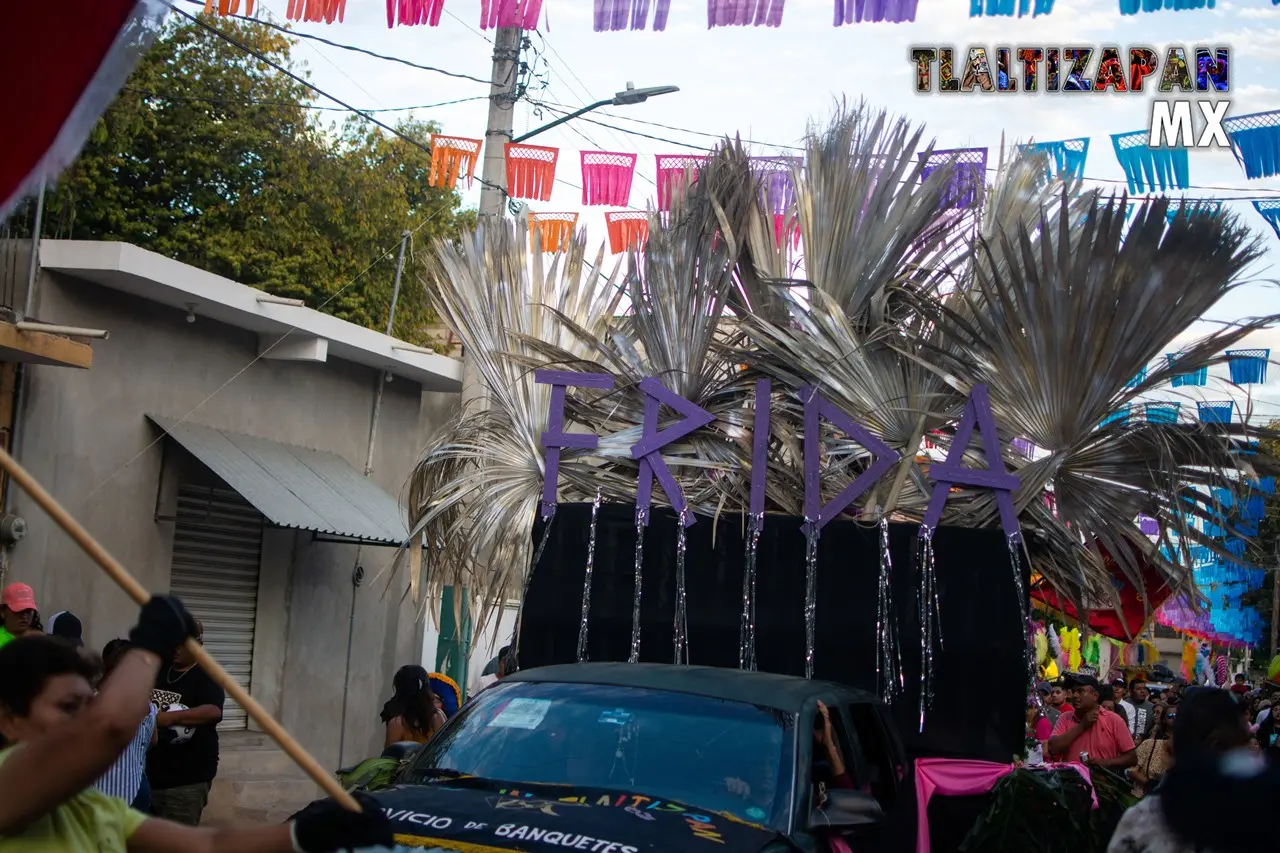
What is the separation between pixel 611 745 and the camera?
5781mm

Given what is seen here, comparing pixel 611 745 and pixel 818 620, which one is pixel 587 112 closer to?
pixel 818 620

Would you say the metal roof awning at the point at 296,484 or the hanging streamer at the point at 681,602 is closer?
the hanging streamer at the point at 681,602

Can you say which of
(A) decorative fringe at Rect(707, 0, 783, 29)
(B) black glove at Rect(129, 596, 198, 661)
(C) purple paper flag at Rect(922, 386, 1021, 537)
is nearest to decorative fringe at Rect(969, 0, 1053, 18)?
(A) decorative fringe at Rect(707, 0, 783, 29)

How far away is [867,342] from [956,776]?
2.77 metres

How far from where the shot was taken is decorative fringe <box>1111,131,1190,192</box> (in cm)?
1341

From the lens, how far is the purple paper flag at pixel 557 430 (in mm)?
9447

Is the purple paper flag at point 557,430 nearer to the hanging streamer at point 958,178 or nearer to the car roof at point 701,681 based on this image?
the hanging streamer at point 958,178

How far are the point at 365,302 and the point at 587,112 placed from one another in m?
14.1

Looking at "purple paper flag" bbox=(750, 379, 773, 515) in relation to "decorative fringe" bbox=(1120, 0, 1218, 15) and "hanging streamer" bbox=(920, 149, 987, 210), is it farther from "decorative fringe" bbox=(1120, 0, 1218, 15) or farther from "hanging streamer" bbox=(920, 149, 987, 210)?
"decorative fringe" bbox=(1120, 0, 1218, 15)

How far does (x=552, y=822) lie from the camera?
502 centimetres

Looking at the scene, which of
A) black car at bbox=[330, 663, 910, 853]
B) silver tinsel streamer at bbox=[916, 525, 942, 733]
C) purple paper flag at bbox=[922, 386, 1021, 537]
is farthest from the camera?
purple paper flag at bbox=[922, 386, 1021, 537]

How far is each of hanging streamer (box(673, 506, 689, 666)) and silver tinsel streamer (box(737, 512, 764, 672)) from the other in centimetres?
34

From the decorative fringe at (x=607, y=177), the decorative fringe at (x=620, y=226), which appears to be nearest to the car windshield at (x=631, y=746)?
the decorative fringe at (x=607, y=177)

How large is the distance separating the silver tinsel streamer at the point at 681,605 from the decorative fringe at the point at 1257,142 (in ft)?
21.5
